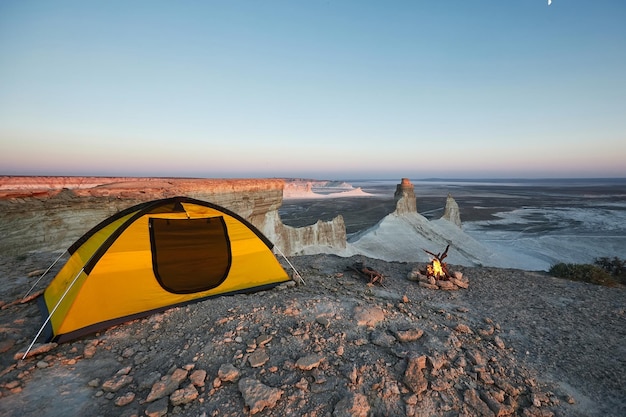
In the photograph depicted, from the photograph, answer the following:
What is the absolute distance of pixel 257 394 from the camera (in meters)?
2.85

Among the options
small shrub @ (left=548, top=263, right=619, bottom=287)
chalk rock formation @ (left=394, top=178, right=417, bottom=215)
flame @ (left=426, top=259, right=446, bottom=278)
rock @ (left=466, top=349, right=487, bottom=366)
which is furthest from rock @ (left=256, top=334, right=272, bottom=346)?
chalk rock formation @ (left=394, top=178, right=417, bottom=215)

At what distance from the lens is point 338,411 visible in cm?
273

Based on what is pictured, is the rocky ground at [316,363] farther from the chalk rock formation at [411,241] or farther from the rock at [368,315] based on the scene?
the chalk rock formation at [411,241]

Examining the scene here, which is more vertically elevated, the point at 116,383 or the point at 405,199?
the point at 405,199

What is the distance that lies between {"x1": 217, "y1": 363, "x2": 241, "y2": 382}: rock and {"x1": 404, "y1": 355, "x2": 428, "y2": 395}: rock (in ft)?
6.50

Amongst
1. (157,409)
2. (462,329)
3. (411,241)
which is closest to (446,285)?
(462,329)

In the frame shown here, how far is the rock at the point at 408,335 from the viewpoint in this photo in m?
3.94

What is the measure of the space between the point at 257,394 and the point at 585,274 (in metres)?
11.0

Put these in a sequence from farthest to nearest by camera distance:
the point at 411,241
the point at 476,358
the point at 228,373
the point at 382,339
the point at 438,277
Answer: the point at 411,241 < the point at 438,277 < the point at 382,339 < the point at 476,358 < the point at 228,373

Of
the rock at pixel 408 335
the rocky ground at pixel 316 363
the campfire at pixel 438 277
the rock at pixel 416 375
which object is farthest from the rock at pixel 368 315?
the campfire at pixel 438 277

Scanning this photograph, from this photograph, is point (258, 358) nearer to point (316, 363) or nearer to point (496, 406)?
point (316, 363)

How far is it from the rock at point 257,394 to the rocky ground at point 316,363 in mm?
12

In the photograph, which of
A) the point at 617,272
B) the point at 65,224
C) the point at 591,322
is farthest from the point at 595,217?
the point at 65,224

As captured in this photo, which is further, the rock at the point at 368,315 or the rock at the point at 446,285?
the rock at the point at 446,285
